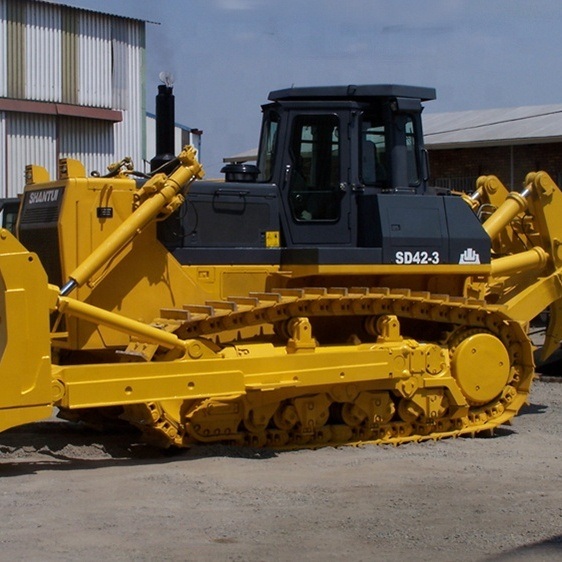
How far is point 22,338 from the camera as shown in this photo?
8594 mm

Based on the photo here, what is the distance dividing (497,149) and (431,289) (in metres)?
14.9

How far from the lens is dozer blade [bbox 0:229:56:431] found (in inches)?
336

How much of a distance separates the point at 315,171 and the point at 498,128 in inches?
641

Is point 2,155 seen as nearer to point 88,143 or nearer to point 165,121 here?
point 88,143

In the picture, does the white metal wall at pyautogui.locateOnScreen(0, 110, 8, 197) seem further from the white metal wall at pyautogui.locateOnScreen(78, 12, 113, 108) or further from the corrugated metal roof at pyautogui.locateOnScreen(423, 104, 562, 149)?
the corrugated metal roof at pyautogui.locateOnScreen(423, 104, 562, 149)

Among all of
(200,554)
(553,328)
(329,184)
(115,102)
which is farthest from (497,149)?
(200,554)

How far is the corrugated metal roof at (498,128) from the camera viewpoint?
2412 centimetres

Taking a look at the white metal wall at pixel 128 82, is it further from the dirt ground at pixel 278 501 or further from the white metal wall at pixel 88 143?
the dirt ground at pixel 278 501

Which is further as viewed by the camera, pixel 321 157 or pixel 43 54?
pixel 43 54

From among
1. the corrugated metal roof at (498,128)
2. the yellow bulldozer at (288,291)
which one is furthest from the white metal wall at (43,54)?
the yellow bulldozer at (288,291)

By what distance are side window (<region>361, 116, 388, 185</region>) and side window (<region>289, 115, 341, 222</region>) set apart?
A: 0.31m

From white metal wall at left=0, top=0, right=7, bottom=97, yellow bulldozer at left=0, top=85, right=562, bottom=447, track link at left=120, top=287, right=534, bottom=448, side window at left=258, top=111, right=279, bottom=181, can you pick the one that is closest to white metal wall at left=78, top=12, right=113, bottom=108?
white metal wall at left=0, top=0, right=7, bottom=97

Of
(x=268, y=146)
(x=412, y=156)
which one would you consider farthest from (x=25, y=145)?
(x=412, y=156)

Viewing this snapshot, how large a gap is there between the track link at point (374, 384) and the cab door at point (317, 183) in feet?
2.17
